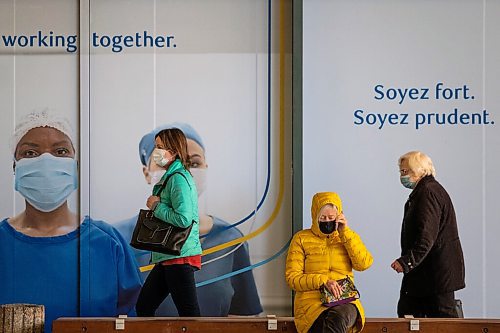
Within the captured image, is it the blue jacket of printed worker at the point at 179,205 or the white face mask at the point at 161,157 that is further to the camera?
the white face mask at the point at 161,157

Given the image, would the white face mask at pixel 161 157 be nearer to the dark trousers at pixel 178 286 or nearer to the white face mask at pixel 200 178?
the dark trousers at pixel 178 286

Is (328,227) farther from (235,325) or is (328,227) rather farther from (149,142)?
(149,142)

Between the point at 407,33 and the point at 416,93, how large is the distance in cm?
47

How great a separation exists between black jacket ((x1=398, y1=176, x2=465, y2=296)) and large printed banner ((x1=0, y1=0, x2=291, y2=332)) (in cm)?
138

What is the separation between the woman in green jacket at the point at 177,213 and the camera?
7.04 m

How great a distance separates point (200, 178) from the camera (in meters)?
8.16

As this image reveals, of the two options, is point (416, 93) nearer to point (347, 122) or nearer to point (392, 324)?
point (347, 122)

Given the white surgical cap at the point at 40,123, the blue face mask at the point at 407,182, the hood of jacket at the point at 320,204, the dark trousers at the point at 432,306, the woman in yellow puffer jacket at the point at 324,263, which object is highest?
the white surgical cap at the point at 40,123

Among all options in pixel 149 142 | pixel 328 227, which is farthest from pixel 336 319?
pixel 149 142

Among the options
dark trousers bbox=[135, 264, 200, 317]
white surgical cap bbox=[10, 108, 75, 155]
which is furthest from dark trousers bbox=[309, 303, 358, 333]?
white surgical cap bbox=[10, 108, 75, 155]

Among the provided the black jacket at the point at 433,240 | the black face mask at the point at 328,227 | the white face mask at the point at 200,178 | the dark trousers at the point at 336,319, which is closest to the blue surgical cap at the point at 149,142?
the white face mask at the point at 200,178

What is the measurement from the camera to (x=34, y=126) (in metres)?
8.23

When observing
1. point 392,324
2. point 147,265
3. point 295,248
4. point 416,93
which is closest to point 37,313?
point 147,265

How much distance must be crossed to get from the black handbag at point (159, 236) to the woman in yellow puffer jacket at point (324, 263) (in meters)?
0.94
